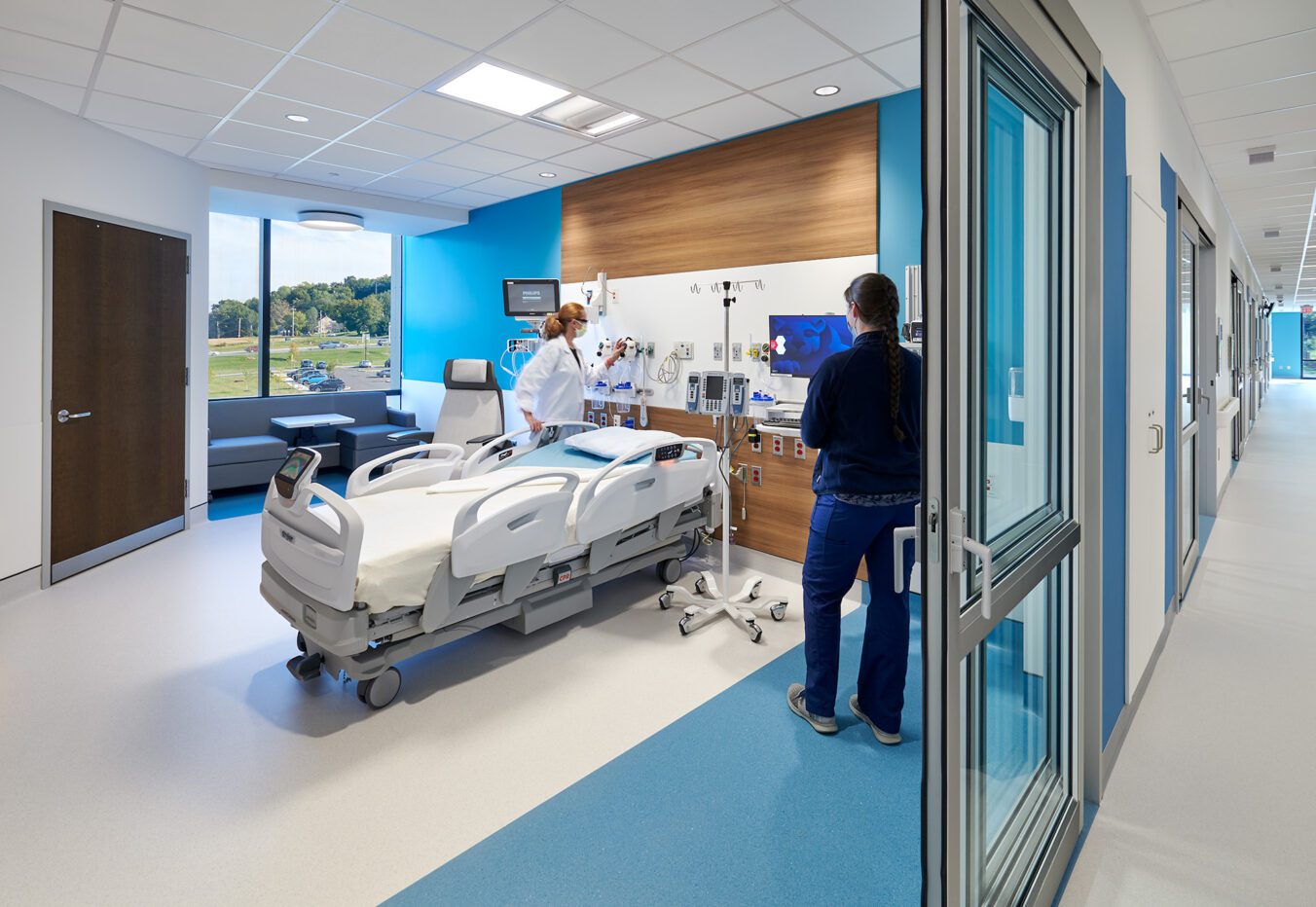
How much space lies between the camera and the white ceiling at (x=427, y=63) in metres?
2.97

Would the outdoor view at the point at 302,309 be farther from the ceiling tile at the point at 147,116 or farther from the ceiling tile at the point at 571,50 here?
the ceiling tile at the point at 571,50

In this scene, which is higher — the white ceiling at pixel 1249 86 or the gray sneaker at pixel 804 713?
the white ceiling at pixel 1249 86

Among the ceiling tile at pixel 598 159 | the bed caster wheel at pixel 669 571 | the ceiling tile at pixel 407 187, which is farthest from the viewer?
the ceiling tile at pixel 407 187

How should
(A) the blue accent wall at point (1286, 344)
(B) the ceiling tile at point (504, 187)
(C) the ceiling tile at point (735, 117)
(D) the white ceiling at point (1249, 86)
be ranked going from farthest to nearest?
(A) the blue accent wall at point (1286, 344)
(B) the ceiling tile at point (504, 187)
(C) the ceiling tile at point (735, 117)
(D) the white ceiling at point (1249, 86)

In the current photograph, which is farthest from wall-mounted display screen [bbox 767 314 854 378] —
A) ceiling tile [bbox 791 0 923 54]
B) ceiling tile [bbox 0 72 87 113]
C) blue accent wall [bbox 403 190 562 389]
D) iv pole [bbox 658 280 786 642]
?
ceiling tile [bbox 0 72 87 113]

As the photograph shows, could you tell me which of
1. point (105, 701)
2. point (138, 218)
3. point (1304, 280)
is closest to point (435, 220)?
point (138, 218)

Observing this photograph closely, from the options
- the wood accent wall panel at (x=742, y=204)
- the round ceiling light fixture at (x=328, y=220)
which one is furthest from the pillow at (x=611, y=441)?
the round ceiling light fixture at (x=328, y=220)

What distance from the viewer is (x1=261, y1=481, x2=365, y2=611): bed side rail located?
98.3 inches

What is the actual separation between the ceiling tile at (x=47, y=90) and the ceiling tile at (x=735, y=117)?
333 centimetres

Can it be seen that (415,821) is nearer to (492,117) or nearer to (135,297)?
(492,117)

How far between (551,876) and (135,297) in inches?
189

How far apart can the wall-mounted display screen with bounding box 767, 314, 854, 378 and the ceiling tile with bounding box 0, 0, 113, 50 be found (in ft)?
11.6

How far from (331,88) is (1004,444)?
12.8 feet

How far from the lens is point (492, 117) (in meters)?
4.27
